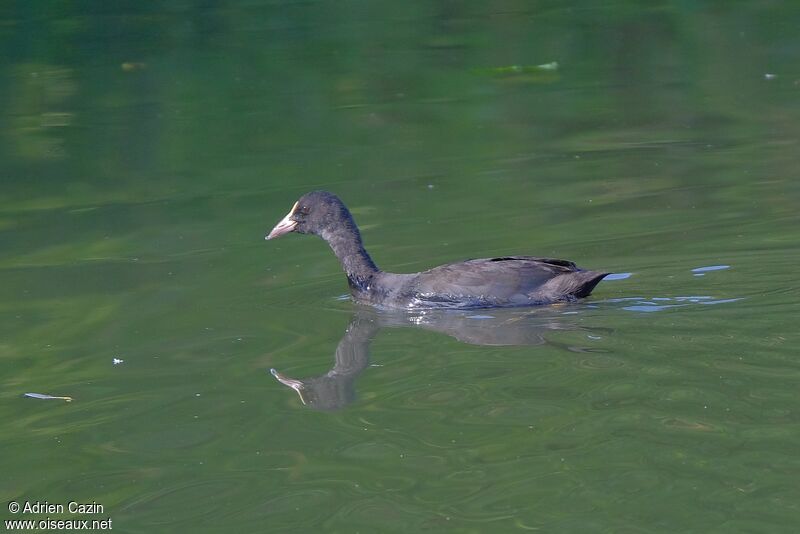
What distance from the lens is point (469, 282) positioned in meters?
7.75

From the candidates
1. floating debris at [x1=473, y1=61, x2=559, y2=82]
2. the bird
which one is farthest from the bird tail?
floating debris at [x1=473, y1=61, x2=559, y2=82]

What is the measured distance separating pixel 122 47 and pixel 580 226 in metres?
11.4

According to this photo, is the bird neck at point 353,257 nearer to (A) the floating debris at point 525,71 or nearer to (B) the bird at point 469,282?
(B) the bird at point 469,282

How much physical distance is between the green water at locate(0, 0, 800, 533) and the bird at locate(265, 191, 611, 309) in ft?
0.45

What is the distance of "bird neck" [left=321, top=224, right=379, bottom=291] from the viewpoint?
27.5ft

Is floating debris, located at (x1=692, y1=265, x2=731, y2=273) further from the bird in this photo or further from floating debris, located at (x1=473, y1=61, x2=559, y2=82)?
floating debris, located at (x1=473, y1=61, x2=559, y2=82)

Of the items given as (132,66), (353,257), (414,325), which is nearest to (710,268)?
(414,325)

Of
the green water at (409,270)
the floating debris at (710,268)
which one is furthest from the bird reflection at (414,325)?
the floating debris at (710,268)

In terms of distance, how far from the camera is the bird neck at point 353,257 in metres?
8.37

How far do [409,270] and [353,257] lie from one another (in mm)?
507

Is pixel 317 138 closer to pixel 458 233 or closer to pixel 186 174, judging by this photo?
pixel 186 174

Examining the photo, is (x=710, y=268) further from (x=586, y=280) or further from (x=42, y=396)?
(x=42, y=396)

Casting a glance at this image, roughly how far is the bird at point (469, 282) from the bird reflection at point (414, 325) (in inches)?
3.0

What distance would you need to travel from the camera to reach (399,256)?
916 centimetres
